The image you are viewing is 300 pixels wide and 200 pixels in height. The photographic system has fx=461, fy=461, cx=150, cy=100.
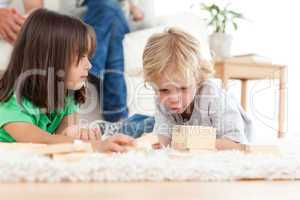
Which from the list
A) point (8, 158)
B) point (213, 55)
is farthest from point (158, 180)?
point (213, 55)

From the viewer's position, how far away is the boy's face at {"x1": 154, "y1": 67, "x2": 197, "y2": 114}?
134 centimetres

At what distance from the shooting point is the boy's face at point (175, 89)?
4.38ft

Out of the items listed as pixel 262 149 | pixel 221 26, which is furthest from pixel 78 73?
pixel 221 26

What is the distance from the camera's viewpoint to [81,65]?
1442 mm

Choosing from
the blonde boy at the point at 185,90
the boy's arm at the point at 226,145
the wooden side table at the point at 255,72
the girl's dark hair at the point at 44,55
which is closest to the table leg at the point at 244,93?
the wooden side table at the point at 255,72

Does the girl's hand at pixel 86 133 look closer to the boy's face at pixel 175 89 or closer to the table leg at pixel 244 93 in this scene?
the boy's face at pixel 175 89

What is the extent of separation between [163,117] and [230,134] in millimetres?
266

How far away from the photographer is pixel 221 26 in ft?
9.01

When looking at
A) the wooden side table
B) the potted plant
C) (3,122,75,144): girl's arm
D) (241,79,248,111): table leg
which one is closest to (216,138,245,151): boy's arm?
(3,122,75,144): girl's arm

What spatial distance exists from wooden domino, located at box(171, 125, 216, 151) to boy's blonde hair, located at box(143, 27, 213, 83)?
0.38 meters

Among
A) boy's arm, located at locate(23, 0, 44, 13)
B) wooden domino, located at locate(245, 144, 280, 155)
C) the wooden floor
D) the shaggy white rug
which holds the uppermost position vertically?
boy's arm, located at locate(23, 0, 44, 13)

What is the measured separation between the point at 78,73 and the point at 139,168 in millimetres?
753

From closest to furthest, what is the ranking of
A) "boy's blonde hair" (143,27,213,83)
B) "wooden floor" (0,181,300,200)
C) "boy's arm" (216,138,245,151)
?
"wooden floor" (0,181,300,200)
"boy's arm" (216,138,245,151)
"boy's blonde hair" (143,27,213,83)

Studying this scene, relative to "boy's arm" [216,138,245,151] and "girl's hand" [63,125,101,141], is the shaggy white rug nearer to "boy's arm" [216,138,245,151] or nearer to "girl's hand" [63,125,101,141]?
"boy's arm" [216,138,245,151]
